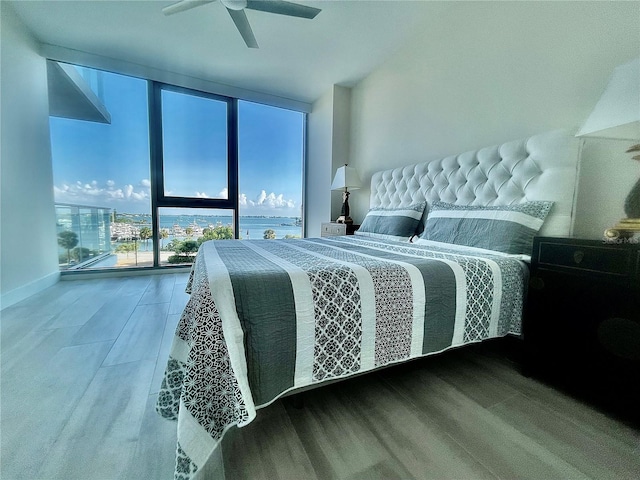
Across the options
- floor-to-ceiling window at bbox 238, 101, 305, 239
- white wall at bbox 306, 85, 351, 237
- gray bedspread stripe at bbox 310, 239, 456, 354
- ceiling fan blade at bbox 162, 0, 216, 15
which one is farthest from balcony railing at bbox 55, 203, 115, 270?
gray bedspread stripe at bbox 310, 239, 456, 354

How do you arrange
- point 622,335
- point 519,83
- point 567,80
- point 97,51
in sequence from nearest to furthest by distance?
point 622,335 < point 567,80 < point 519,83 < point 97,51

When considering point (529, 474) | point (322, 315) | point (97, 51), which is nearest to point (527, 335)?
point (529, 474)

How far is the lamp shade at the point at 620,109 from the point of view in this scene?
110 cm

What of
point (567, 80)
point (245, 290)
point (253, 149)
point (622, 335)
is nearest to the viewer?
point (245, 290)

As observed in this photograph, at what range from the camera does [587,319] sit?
1.16 meters

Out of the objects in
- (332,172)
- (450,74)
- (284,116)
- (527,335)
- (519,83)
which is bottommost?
(527,335)

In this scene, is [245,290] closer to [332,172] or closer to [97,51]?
[332,172]

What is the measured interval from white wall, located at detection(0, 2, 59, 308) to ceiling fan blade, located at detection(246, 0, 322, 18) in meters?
2.35

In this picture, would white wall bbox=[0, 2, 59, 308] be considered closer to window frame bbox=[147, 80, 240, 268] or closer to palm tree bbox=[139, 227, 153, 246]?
palm tree bbox=[139, 227, 153, 246]

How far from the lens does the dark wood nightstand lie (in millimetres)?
1029

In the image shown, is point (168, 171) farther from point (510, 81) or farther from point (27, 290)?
point (510, 81)

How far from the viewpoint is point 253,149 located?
414 cm

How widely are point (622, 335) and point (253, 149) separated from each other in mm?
4272

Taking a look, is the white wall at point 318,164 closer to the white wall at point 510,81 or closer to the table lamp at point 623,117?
the white wall at point 510,81
